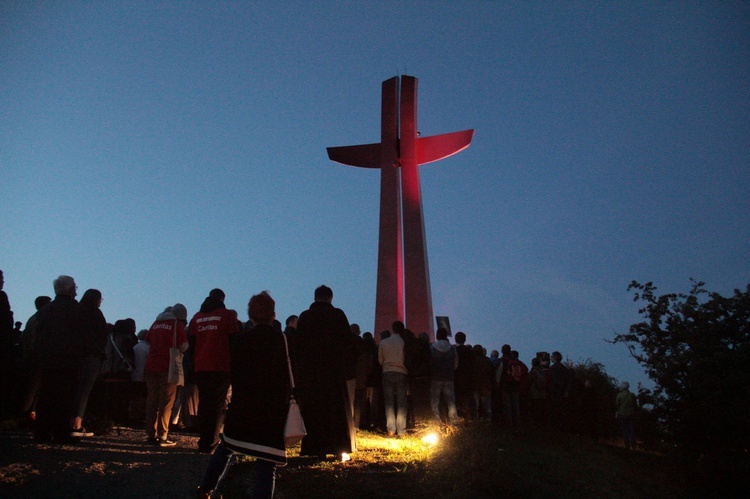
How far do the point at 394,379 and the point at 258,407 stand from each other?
4.79 m

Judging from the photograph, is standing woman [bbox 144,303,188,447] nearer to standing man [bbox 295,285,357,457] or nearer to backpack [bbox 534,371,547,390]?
standing man [bbox 295,285,357,457]

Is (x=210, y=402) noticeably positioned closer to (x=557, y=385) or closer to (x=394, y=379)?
(x=394, y=379)

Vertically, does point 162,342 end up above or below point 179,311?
below

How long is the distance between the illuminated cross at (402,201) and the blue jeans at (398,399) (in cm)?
926

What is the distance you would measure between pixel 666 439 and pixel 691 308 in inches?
102

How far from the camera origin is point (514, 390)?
1006 centimetres

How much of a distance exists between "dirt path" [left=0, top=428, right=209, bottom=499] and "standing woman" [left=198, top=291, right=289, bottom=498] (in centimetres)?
104

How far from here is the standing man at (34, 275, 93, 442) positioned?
5.23m

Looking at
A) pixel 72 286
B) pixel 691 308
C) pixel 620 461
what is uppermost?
pixel 691 308

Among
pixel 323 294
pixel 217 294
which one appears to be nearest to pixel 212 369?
pixel 217 294

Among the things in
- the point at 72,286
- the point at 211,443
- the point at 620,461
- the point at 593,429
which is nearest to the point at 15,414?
the point at 72,286

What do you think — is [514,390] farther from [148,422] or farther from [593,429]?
[148,422]

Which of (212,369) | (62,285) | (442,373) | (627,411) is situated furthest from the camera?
(627,411)

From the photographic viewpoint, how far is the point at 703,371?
33.7 ft
